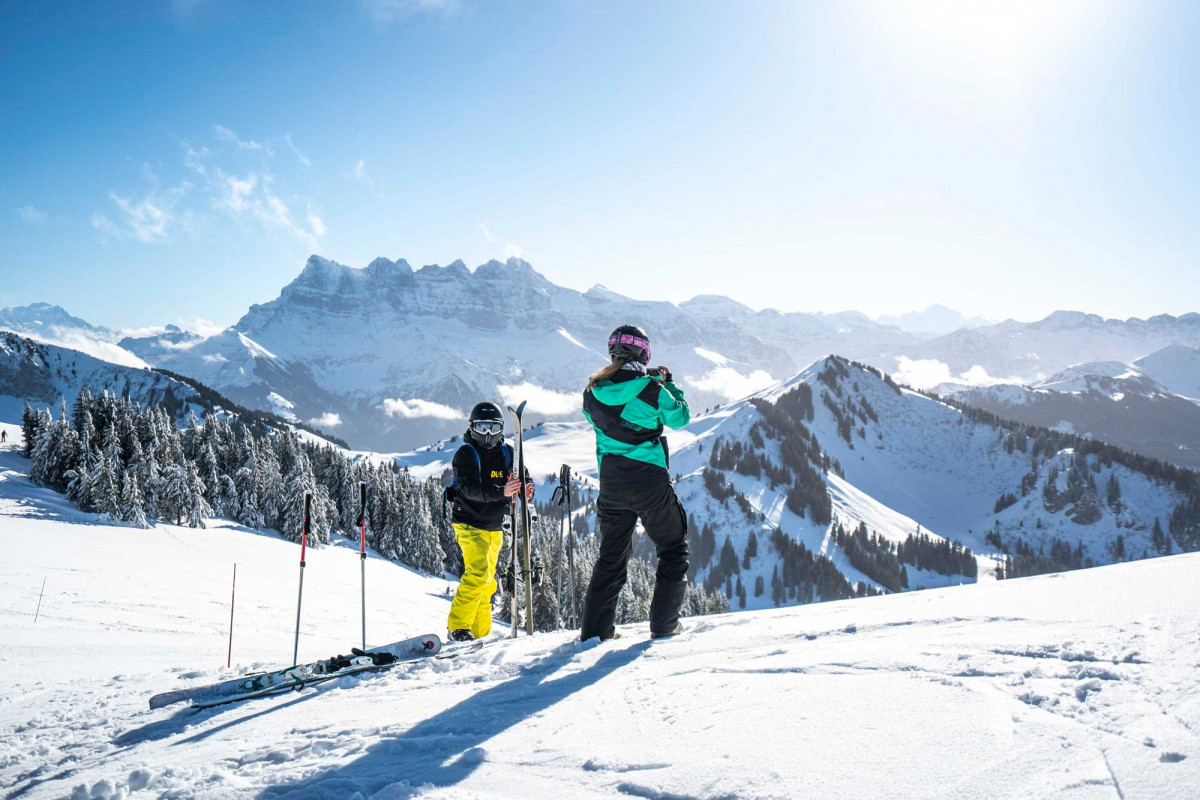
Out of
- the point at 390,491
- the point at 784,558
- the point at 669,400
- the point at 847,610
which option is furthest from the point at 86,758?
the point at 784,558

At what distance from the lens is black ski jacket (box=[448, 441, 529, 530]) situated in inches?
352

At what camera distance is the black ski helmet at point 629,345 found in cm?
704

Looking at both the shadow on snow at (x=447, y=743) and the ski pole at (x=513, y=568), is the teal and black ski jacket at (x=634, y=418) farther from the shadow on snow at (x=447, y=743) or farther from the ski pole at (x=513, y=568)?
the ski pole at (x=513, y=568)

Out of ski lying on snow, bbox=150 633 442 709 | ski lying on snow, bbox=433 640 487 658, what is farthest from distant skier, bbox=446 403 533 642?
ski lying on snow, bbox=150 633 442 709

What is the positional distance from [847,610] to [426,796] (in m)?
5.60

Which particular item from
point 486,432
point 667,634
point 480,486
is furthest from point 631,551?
point 486,432

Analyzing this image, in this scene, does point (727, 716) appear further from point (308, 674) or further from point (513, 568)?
point (513, 568)

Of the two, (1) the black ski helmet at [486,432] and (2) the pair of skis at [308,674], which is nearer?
(2) the pair of skis at [308,674]

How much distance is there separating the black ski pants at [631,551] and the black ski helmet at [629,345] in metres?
1.53

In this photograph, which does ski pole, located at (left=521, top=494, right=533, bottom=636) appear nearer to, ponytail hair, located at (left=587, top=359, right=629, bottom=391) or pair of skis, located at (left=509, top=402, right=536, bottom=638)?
pair of skis, located at (left=509, top=402, right=536, bottom=638)

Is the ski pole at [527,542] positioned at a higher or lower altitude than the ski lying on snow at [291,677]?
higher

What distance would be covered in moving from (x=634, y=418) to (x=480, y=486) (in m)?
3.27

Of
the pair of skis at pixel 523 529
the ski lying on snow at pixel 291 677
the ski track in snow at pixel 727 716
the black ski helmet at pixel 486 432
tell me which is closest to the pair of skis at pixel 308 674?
the ski lying on snow at pixel 291 677

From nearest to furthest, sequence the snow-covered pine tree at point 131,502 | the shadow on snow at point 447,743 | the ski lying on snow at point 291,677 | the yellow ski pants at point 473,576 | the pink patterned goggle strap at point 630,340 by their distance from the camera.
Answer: the shadow on snow at point 447,743, the ski lying on snow at point 291,677, the pink patterned goggle strap at point 630,340, the yellow ski pants at point 473,576, the snow-covered pine tree at point 131,502
